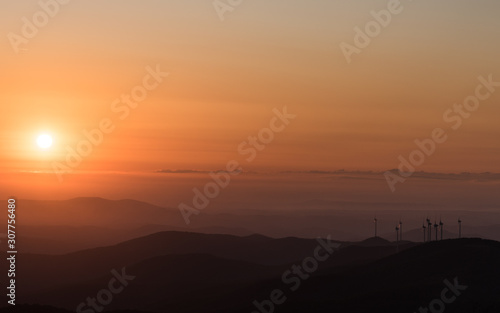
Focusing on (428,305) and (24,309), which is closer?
(24,309)

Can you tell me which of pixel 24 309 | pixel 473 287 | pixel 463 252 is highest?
pixel 463 252

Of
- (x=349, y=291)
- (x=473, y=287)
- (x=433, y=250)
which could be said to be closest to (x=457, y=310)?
(x=473, y=287)

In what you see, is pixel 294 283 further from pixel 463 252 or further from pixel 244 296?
pixel 463 252

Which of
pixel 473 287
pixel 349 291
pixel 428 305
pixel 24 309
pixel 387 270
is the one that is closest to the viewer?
pixel 24 309

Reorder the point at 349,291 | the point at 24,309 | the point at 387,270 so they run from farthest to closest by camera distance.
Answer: the point at 387,270 → the point at 349,291 → the point at 24,309

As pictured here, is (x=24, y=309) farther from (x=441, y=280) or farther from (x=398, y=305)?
(x=441, y=280)

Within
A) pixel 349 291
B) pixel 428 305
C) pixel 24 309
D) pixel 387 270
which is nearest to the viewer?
pixel 24 309

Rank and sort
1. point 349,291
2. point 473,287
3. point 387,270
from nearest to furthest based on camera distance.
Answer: point 473,287 < point 349,291 < point 387,270

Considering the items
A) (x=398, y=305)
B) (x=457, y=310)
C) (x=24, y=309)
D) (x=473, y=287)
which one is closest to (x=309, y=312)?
(x=398, y=305)

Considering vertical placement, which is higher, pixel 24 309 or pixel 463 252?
pixel 463 252
